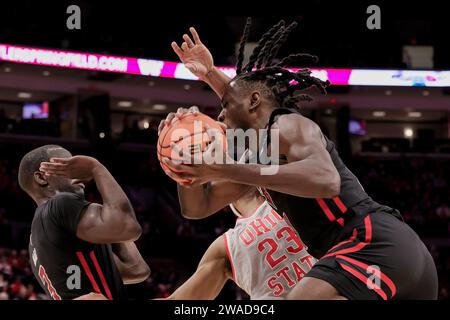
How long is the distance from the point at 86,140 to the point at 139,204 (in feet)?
8.75

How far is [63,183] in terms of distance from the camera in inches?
134

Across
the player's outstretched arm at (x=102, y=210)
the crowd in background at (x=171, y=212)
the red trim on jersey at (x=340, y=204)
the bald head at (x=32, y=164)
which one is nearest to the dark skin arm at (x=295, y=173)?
the red trim on jersey at (x=340, y=204)

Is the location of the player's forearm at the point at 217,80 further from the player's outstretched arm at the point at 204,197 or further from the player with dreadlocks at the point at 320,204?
the player's outstretched arm at the point at 204,197

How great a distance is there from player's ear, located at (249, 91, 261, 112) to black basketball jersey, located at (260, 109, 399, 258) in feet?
0.63

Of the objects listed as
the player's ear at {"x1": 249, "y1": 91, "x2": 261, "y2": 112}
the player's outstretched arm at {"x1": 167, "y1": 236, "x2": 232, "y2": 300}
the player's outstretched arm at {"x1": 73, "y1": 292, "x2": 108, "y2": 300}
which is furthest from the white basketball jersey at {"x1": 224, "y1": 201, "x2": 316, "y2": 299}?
the player's outstretched arm at {"x1": 73, "y1": 292, "x2": 108, "y2": 300}

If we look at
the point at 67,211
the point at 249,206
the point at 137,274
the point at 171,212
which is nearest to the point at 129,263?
the point at 137,274

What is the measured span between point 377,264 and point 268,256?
1.22 metres

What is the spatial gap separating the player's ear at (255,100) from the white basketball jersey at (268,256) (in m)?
0.90

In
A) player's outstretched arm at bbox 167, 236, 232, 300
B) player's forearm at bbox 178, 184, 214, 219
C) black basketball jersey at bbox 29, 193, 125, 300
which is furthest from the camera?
player's outstretched arm at bbox 167, 236, 232, 300

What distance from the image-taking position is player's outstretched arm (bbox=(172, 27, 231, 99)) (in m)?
3.86

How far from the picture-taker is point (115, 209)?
3029 millimetres

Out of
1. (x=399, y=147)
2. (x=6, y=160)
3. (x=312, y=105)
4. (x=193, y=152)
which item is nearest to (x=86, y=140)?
(x=6, y=160)

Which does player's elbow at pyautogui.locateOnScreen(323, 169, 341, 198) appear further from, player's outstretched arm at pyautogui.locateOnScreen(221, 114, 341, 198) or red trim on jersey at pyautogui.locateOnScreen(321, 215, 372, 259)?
red trim on jersey at pyautogui.locateOnScreen(321, 215, 372, 259)

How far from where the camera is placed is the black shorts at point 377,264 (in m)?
2.77
